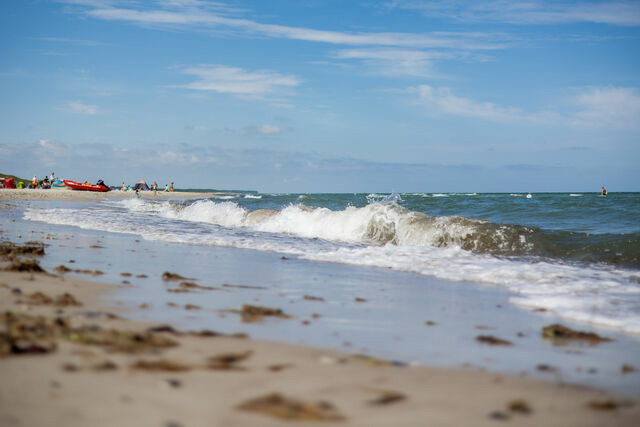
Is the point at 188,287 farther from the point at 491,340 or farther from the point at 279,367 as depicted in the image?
the point at 491,340

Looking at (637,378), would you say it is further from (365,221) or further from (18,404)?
(365,221)

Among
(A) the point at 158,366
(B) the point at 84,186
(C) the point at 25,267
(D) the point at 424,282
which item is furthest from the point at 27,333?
(B) the point at 84,186

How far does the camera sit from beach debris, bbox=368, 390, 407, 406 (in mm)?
2773

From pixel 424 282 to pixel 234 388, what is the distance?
546 cm

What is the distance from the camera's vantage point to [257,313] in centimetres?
505

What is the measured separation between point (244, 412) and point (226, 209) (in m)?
22.4

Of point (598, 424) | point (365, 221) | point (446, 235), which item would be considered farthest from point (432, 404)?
point (365, 221)

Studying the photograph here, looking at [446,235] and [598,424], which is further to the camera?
[446,235]

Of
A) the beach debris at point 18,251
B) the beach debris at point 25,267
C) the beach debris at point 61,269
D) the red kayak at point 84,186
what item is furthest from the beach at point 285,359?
the red kayak at point 84,186

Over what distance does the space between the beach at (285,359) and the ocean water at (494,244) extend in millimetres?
1009

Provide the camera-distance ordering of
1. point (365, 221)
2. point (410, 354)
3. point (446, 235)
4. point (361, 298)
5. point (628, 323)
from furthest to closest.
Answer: point (365, 221) → point (446, 235) → point (361, 298) → point (628, 323) → point (410, 354)

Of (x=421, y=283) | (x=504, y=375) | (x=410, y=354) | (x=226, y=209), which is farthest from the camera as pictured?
(x=226, y=209)

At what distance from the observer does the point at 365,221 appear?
17.0 metres

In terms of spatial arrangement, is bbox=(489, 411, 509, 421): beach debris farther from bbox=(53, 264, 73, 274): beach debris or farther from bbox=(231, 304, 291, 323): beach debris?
bbox=(53, 264, 73, 274): beach debris
